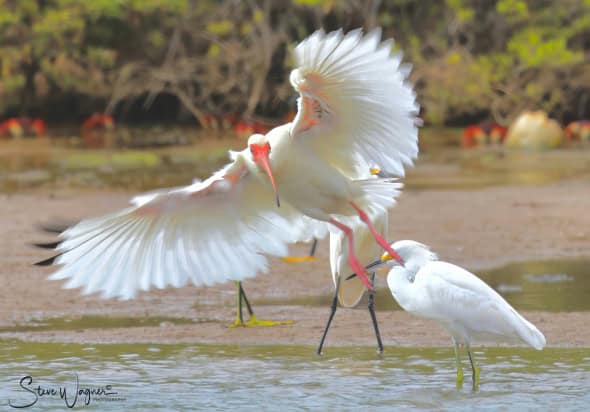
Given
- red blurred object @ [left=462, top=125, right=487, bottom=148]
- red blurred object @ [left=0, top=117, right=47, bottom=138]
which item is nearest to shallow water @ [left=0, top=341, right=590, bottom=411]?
red blurred object @ [left=462, top=125, right=487, bottom=148]

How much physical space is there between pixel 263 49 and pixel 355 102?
14.8 metres

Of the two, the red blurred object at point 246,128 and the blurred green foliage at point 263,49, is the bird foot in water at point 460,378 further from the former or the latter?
the blurred green foliage at point 263,49

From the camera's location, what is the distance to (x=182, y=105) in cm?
2220

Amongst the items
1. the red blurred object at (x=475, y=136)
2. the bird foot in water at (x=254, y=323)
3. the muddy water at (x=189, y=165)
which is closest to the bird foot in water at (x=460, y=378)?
the bird foot in water at (x=254, y=323)

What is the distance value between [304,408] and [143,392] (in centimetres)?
94

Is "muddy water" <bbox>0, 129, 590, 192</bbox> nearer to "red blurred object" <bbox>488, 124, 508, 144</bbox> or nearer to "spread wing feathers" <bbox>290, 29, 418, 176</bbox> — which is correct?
"red blurred object" <bbox>488, 124, 508, 144</bbox>

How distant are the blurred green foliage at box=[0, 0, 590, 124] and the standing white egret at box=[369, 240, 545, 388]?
44.6ft

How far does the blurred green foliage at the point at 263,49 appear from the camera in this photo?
20.1m

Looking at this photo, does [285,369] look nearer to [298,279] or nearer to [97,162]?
[298,279]

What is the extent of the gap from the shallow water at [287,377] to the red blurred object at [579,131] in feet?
42.2

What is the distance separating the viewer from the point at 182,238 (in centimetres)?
654

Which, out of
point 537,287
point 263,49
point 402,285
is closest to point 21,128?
point 263,49

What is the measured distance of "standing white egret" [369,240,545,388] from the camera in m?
6.27

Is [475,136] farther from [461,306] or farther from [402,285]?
[461,306]
